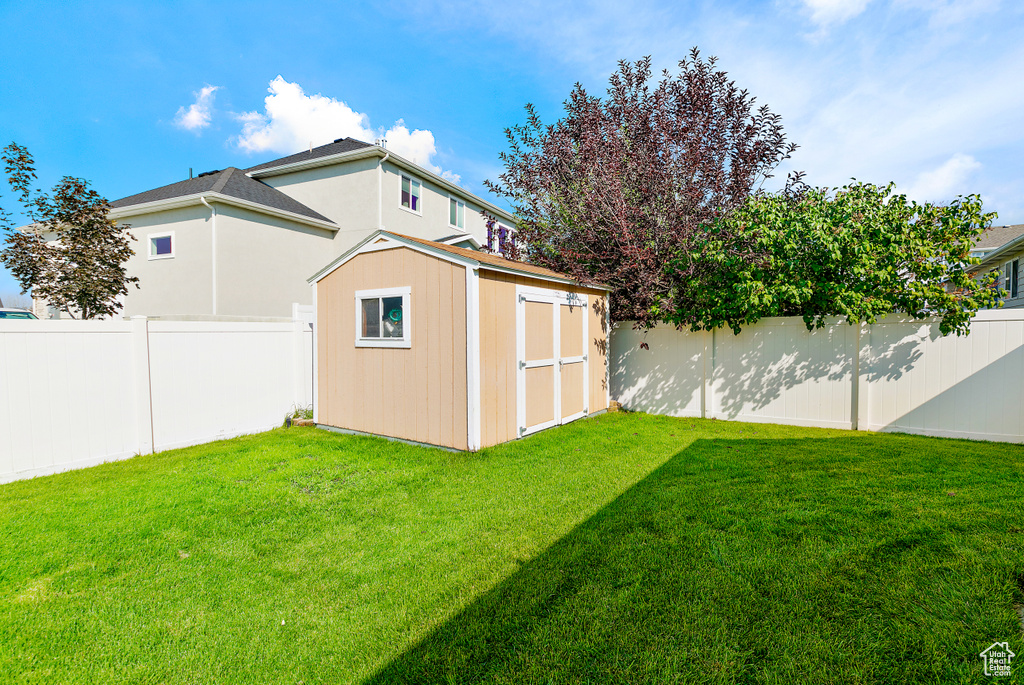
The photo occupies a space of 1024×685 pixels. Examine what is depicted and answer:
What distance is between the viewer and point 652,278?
774cm

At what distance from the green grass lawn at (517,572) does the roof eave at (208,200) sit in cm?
835

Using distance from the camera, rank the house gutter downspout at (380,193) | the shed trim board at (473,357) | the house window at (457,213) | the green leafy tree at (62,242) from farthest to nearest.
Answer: the house window at (457,213) < the house gutter downspout at (380,193) < the green leafy tree at (62,242) < the shed trim board at (473,357)

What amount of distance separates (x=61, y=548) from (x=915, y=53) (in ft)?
40.7

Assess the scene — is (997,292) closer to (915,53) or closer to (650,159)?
(915,53)

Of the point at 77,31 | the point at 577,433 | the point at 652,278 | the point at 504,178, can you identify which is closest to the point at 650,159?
the point at 652,278

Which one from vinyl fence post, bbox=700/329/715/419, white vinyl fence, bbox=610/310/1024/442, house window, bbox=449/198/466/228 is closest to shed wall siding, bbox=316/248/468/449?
white vinyl fence, bbox=610/310/1024/442

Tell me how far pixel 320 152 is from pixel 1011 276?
69.7 feet

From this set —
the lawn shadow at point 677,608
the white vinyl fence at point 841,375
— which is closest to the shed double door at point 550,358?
the white vinyl fence at point 841,375

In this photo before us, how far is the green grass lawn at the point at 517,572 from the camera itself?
6.83 ft

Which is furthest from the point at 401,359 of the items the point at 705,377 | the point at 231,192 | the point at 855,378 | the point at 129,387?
the point at 231,192

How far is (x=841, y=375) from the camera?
689 centimetres

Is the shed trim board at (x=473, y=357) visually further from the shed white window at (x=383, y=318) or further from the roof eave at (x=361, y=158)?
the roof eave at (x=361, y=158)

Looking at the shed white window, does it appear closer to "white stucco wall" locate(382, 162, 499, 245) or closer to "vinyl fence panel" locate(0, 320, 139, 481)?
"vinyl fence panel" locate(0, 320, 139, 481)

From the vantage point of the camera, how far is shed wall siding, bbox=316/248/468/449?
571 cm
